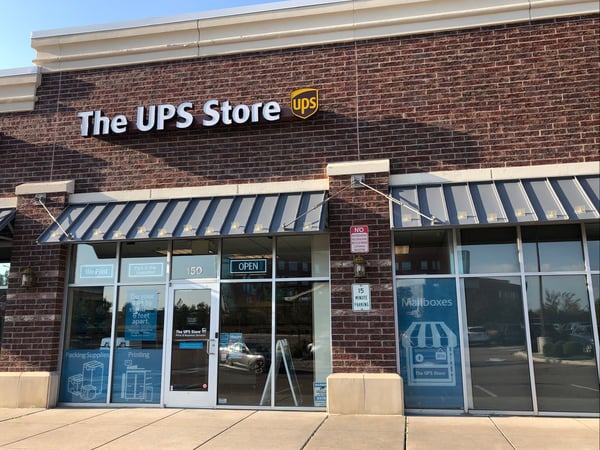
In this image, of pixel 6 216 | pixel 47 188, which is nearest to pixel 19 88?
pixel 47 188

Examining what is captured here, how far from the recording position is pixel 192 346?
916 cm

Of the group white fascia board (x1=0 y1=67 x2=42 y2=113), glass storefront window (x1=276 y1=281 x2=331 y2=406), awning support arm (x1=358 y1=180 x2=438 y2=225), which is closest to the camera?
awning support arm (x1=358 y1=180 x2=438 y2=225)

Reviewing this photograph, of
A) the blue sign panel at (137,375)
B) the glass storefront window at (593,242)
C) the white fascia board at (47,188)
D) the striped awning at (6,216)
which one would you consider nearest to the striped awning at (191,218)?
the white fascia board at (47,188)

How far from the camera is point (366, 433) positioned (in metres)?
6.93

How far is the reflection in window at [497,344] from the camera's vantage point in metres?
8.08

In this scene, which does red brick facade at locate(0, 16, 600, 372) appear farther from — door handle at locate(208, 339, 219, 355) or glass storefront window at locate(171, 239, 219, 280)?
door handle at locate(208, 339, 219, 355)

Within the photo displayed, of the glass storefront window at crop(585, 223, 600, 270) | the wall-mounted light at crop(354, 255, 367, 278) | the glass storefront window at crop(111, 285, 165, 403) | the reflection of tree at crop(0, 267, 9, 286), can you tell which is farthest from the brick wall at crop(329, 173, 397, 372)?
the reflection of tree at crop(0, 267, 9, 286)

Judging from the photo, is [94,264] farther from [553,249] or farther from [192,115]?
[553,249]

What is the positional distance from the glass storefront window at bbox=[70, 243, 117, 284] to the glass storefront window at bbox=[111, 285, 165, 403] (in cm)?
48

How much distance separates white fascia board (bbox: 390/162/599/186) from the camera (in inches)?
329

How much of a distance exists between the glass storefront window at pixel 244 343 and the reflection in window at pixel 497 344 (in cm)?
350

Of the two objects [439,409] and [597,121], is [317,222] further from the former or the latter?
[597,121]

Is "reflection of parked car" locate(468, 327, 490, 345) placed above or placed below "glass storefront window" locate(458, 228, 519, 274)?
below

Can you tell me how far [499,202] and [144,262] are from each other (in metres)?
6.57
